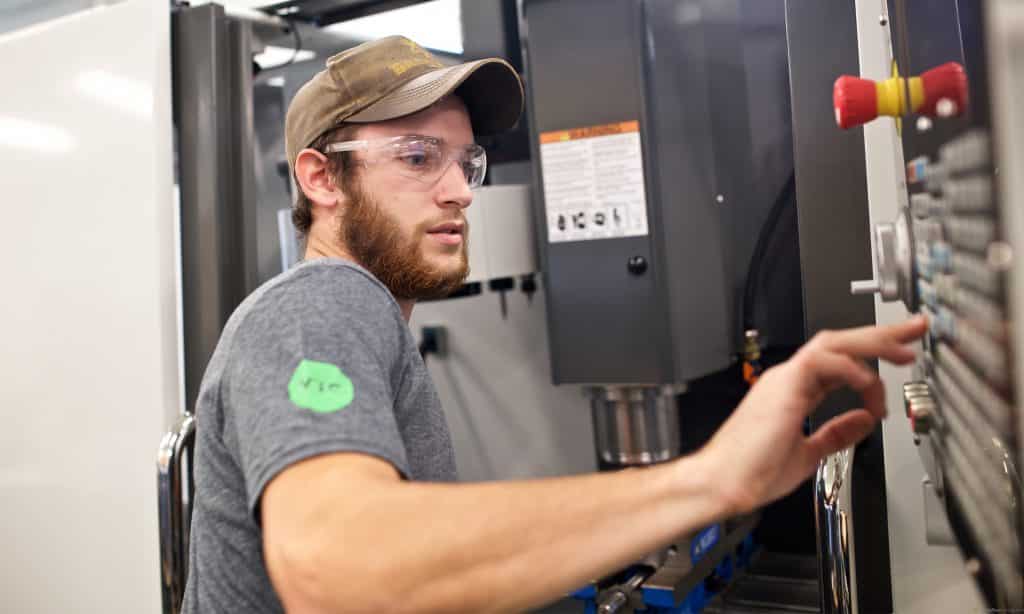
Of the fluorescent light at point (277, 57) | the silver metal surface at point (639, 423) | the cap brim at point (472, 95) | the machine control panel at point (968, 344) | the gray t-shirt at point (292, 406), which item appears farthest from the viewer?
the fluorescent light at point (277, 57)

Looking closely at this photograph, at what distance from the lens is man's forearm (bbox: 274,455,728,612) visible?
61 cm

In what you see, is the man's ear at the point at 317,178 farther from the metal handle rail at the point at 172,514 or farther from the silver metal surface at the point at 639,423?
the silver metal surface at the point at 639,423

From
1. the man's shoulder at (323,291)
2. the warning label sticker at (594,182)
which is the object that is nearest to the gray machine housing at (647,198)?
the warning label sticker at (594,182)

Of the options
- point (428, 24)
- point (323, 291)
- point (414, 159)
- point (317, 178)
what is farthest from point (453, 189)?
point (428, 24)

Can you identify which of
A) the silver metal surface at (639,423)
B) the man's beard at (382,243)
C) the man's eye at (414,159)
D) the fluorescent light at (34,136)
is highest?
the fluorescent light at (34,136)

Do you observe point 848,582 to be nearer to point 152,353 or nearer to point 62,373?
point 152,353

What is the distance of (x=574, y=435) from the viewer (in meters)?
2.16

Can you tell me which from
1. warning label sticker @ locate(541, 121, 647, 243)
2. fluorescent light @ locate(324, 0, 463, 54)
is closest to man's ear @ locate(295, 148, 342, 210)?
warning label sticker @ locate(541, 121, 647, 243)

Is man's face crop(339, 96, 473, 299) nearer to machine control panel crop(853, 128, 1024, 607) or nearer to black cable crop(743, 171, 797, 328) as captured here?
machine control panel crop(853, 128, 1024, 607)

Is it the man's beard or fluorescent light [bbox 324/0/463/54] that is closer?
the man's beard

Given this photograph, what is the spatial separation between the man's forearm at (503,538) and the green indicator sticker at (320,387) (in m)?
0.11

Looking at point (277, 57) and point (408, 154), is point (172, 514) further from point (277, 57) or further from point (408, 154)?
point (277, 57)

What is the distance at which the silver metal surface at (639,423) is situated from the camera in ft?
5.40

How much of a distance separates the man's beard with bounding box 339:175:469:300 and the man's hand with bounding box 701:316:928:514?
59 centimetres
